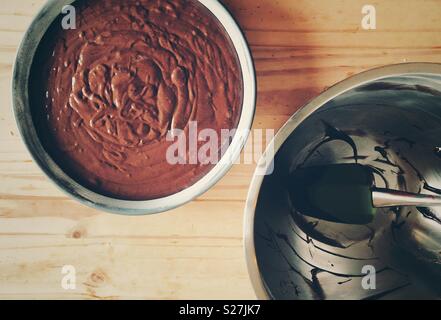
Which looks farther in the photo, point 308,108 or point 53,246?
point 53,246

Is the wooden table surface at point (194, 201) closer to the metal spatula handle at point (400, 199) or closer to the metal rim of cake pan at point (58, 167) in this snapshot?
the metal rim of cake pan at point (58, 167)

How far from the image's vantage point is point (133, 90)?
957 mm

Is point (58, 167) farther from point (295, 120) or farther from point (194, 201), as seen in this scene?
point (295, 120)

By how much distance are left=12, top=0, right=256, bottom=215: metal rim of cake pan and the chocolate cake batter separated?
0.07 feet

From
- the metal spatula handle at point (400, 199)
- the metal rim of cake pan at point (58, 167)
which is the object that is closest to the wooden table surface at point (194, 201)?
the metal rim of cake pan at point (58, 167)

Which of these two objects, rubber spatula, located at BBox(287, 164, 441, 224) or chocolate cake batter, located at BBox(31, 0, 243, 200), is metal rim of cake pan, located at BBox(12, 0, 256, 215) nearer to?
chocolate cake batter, located at BBox(31, 0, 243, 200)

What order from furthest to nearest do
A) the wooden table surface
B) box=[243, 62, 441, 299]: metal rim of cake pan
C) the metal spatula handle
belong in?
the wooden table surface → the metal spatula handle → box=[243, 62, 441, 299]: metal rim of cake pan

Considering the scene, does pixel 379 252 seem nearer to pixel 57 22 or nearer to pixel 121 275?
pixel 121 275

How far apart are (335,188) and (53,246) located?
0.84m

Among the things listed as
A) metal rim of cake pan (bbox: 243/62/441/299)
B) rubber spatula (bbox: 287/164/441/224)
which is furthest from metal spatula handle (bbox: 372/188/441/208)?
metal rim of cake pan (bbox: 243/62/441/299)

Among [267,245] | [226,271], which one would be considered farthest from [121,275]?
[267,245]

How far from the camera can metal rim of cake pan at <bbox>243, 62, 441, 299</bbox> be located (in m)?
0.66
